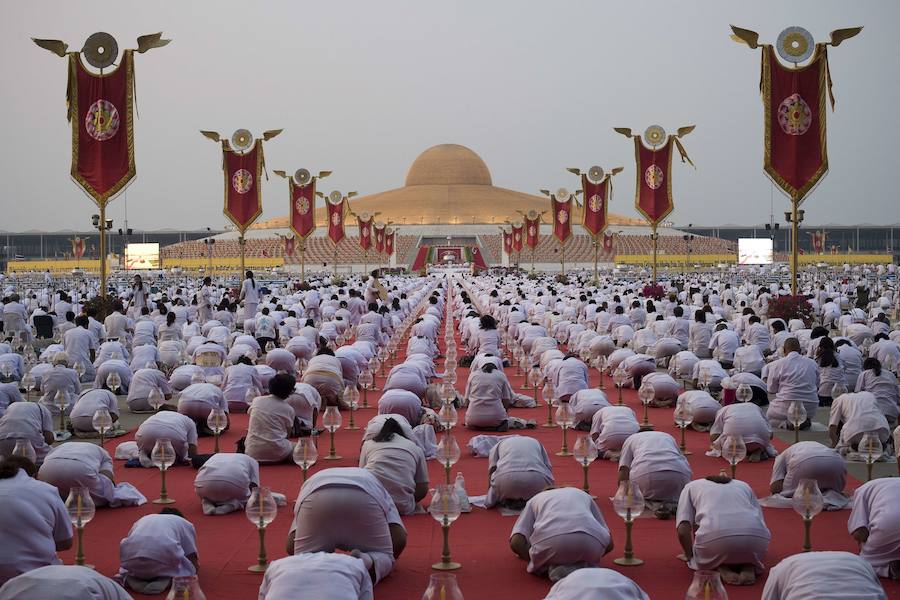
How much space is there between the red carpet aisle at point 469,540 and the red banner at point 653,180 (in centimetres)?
2417

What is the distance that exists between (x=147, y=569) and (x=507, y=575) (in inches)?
90.8

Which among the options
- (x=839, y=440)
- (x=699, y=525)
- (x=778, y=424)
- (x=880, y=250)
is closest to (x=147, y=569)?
(x=699, y=525)

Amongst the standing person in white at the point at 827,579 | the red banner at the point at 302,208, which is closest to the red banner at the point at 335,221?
the red banner at the point at 302,208

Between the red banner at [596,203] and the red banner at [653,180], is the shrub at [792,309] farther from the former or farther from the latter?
the red banner at [596,203]

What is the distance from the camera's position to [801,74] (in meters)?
22.3

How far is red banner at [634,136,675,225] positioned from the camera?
113 feet

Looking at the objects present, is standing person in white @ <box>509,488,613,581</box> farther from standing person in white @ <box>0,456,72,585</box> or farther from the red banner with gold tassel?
the red banner with gold tassel

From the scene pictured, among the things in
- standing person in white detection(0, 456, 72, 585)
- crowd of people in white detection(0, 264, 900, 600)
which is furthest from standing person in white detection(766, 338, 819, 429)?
standing person in white detection(0, 456, 72, 585)

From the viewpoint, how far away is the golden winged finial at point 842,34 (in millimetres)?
22531

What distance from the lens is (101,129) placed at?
847 inches

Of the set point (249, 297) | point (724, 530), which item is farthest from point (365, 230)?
point (724, 530)

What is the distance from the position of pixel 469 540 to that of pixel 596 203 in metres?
35.5

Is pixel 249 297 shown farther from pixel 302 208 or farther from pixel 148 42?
pixel 302 208

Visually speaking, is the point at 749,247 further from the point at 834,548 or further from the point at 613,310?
the point at 834,548
